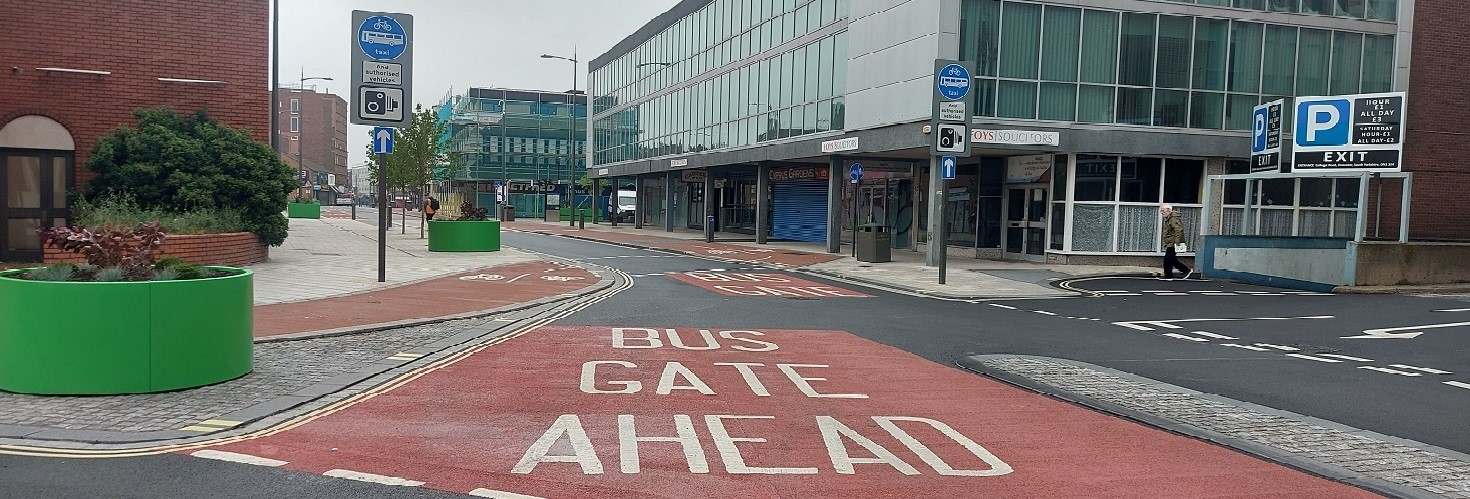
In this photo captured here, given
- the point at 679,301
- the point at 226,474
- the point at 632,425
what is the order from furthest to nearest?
the point at 679,301 < the point at 632,425 < the point at 226,474

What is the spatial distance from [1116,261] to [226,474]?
A: 24.1 metres

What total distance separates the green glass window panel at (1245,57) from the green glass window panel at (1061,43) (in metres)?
4.43

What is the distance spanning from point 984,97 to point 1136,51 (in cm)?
431

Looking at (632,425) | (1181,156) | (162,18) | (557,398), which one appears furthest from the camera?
(1181,156)

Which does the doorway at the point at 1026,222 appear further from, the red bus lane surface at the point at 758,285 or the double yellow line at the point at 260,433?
the double yellow line at the point at 260,433

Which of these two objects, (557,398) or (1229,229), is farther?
(1229,229)

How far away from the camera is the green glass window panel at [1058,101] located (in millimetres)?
25109

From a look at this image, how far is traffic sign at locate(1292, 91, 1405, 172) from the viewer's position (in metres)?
20.0

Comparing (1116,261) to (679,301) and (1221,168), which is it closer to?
(1221,168)

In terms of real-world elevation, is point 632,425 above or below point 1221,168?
below

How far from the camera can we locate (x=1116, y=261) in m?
25.8

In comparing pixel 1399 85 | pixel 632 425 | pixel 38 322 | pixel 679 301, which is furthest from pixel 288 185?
pixel 1399 85

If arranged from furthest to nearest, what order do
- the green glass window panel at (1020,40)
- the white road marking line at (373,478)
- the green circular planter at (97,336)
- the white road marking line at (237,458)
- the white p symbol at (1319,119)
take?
the green glass window panel at (1020,40) < the white p symbol at (1319,119) < the green circular planter at (97,336) < the white road marking line at (237,458) < the white road marking line at (373,478)

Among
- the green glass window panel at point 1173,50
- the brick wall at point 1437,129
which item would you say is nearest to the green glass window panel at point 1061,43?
the green glass window panel at point 1173,50
